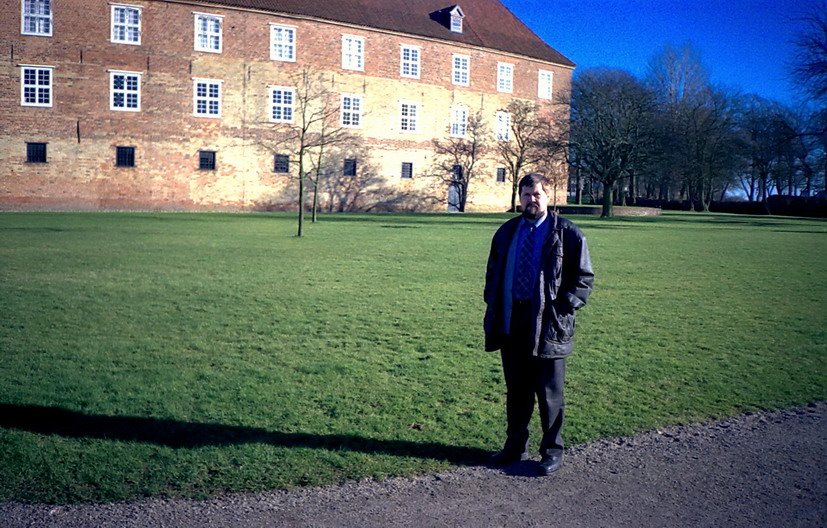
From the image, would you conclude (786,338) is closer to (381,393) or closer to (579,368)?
(579,368)

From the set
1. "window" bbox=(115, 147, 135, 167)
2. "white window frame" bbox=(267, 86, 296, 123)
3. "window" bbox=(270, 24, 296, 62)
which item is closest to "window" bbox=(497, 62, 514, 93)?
"window" bbox=(270, 24, 296, 62)

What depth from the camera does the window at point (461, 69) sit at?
165 ft

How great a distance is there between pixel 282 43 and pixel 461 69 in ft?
45.7

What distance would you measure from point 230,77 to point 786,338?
3825 cm

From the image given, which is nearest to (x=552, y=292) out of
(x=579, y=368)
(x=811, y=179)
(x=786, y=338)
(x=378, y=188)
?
(x=579, y=368)

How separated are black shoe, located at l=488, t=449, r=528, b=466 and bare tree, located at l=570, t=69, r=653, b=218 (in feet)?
132

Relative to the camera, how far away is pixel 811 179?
203 ft

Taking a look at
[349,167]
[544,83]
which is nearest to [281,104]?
[349,167]

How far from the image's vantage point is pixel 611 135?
43312mm

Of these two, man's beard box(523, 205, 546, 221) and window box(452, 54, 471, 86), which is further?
window box(452, 54, 471, 86)

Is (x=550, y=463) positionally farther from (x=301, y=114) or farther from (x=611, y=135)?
(x=611, y=135)

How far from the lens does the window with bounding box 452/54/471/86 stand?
50156mm

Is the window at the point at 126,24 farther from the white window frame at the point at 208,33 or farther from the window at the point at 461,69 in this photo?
the window at the point at 461,69

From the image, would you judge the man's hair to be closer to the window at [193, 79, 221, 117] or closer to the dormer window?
the window at [193, 79, 221, 117]
